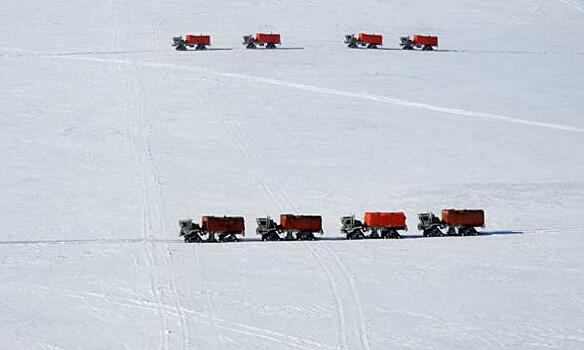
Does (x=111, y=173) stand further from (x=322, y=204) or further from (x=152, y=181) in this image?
(x=322, y=204)

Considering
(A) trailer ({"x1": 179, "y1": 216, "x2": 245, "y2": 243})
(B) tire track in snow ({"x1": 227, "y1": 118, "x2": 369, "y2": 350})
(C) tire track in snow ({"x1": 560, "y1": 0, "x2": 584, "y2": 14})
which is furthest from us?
(C) tire track in snow ({"x1": 560, "y1": 0, "x2": 584, "y2": 14})

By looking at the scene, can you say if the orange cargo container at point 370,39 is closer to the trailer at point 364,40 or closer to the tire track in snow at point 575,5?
the trailer at point 364,40

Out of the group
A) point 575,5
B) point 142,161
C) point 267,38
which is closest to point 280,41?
point 267,38

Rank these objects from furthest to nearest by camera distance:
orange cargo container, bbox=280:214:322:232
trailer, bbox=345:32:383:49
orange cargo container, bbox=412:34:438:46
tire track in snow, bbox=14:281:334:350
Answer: orange cargo container, bbox=412:34:438:46, trailer, bbox=345:32:383:49, orange cargo container, bbox=280:214:322:232, tire track in snow, bbox=14:281:334:350

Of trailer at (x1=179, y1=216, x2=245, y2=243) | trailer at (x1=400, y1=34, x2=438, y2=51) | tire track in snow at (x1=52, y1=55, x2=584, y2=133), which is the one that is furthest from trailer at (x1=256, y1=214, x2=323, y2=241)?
trailer at (x1=400, y1=34, x2=438, y2=51)

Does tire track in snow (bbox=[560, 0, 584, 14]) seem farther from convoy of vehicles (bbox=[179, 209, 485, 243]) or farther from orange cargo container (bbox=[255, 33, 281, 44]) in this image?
convoy of vehicles (bbox=[179, 209, 485, 243])

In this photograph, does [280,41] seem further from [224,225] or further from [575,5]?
[224,225]
